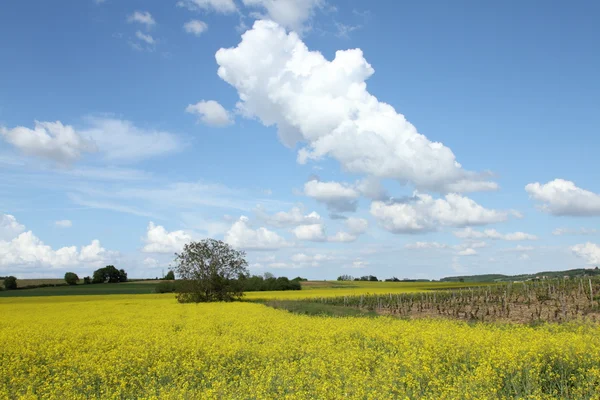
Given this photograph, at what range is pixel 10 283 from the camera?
84.7 metres

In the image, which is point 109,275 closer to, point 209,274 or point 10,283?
point 10,283

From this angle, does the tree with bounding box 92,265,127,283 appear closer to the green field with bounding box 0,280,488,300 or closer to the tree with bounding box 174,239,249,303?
the green field with bounding box 0,280,488,300

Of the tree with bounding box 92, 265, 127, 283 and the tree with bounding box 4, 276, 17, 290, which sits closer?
the tree with bounding box 4, 276, 17, 290

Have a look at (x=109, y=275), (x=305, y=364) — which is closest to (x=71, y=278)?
(x=109, y=275)

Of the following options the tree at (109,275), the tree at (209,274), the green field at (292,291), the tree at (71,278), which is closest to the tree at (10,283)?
the green field at (292,291)

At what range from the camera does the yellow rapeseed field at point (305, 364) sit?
10078 mm

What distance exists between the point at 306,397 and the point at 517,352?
19.9 ft

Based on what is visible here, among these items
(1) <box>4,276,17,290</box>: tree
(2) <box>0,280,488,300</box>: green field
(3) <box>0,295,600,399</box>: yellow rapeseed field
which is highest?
(1) <box>4,276,17,290</box>: tree

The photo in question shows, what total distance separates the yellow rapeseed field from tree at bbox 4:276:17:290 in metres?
75.0

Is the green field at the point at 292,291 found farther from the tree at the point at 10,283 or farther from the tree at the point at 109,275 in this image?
the tree at the point at 109,275

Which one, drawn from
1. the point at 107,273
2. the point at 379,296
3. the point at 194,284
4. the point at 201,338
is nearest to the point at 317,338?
the point at 201,338

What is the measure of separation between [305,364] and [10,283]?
8755 cm

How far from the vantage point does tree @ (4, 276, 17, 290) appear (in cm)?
8406

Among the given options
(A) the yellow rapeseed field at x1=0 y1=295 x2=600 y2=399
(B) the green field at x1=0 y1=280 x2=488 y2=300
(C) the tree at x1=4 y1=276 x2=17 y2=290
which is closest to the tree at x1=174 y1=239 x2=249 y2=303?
Answer: (B) the green field at x1=0 y1=280 x2=488 y2=300
